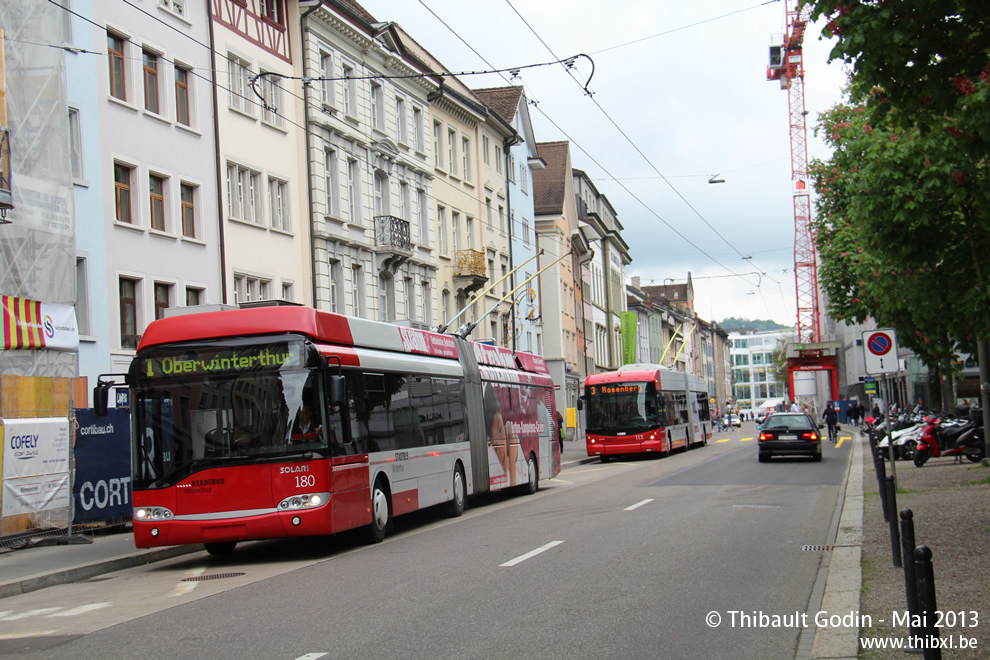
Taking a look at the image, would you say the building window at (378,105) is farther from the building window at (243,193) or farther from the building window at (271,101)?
the building window at (243,193)

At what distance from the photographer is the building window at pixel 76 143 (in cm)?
2462

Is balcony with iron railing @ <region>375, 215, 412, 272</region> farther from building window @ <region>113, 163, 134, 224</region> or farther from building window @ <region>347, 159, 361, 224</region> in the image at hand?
building window @ <region>113, 163, 134, 224</region>

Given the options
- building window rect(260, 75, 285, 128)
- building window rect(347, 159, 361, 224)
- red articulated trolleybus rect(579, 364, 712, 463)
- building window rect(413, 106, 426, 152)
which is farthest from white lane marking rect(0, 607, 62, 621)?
building window rect(413, 106, 426, 152)

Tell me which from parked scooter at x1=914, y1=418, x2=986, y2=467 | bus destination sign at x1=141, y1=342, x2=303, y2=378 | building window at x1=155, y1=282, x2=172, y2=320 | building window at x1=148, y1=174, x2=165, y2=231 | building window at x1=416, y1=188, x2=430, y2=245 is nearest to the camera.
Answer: bus destination sign at x1=141, y1=342, x2=303, y2=378

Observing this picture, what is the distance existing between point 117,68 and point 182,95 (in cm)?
266

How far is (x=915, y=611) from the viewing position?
6391 mm

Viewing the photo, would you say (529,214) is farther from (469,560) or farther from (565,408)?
(469,560)

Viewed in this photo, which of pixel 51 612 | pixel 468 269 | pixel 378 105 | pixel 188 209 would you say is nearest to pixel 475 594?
pixel 51 612

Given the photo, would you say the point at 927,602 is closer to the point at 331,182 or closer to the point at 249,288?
the point at 249,288

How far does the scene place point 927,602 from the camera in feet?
17.8

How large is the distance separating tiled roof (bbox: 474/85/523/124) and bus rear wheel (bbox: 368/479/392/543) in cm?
4359

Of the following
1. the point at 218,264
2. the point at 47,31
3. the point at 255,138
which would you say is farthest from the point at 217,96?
the point at 47,31

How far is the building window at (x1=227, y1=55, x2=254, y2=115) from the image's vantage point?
102 feet

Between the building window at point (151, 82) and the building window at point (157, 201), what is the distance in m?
1.69
